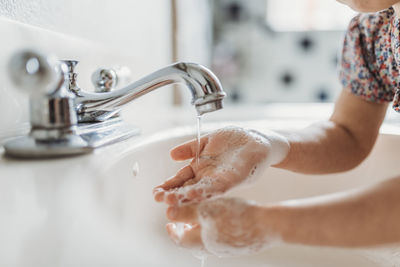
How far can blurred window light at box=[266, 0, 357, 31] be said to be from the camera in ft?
6.35

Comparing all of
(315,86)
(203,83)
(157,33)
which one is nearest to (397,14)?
(203,83)

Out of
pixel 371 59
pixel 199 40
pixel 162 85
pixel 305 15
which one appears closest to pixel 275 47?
pixel 305 15

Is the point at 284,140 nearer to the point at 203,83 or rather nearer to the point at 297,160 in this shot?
the point at 297,160

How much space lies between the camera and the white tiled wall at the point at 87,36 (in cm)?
50

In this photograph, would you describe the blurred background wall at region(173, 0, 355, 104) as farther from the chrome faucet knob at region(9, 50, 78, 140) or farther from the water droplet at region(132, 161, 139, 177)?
the chrome faucet knob at region(9, 50, 78, 140)

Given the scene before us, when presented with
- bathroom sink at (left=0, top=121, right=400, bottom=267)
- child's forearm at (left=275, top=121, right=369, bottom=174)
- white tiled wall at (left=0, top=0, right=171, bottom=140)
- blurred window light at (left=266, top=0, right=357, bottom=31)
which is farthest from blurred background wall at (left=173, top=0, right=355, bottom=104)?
child's forearm at (left=275, top=121, right=369, bottom=174)

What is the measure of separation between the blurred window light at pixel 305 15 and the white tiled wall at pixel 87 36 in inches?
29.6

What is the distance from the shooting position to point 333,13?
1.95 meters

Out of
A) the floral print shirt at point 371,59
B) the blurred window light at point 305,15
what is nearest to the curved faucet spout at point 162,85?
the floral print shirt at point 371,59

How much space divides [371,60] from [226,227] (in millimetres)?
567

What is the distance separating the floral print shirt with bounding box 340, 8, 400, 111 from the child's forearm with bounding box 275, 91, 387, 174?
24 mm

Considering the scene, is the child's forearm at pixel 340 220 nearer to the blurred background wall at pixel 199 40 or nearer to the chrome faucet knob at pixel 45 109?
the chrome faucet knob at pixel 45 109

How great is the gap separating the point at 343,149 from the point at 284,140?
176 mm

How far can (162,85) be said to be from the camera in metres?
0.50
